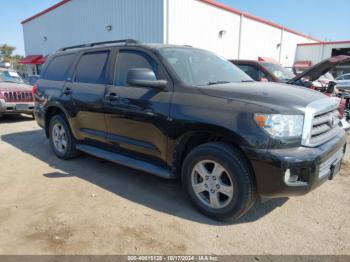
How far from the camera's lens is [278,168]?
2.78 m

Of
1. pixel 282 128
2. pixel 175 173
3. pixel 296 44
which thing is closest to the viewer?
pixel 282 128

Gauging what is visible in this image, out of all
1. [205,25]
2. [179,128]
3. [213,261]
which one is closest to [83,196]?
[179,128]

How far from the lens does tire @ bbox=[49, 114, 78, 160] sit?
5223 millimetres

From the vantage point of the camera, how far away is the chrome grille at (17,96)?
882 cm

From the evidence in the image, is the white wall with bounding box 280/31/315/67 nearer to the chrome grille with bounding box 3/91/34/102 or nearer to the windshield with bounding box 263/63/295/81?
the windshield with bounding box 263/63/295/81

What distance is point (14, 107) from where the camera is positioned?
8.91 meters

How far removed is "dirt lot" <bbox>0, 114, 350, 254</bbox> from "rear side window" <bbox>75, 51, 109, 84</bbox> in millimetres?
1468

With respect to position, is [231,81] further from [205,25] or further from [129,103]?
[205,25]

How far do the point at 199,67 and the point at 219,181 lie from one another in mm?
1579

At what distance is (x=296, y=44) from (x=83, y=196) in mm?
34204

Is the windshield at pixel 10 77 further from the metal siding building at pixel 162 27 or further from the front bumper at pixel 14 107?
the metal siding building at pixel 162 27

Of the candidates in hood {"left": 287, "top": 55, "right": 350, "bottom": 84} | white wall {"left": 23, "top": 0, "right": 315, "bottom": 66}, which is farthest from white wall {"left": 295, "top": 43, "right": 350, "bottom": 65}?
hood {"left": 287, "top": 55, "right": 350, "bottom": 84}

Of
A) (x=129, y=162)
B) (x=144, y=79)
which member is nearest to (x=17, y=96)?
(x=129, y=162)

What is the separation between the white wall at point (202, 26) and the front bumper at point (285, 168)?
14.1 metres
